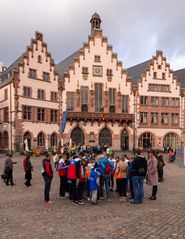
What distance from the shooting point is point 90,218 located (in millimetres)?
9680

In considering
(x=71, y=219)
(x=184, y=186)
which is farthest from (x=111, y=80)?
(x=71, y=219)

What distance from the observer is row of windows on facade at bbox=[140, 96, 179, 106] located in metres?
50.9

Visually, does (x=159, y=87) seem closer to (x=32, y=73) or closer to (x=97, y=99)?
(x=97, y=99)

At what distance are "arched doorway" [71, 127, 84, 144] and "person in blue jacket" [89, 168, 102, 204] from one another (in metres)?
35.6

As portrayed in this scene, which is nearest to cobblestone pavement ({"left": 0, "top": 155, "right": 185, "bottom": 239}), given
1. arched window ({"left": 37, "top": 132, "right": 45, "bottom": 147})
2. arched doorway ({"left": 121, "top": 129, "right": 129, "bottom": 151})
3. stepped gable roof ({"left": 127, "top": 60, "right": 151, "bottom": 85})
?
arched window ({"left": 37, "top": 132, "right": 45, "bottom": 147})

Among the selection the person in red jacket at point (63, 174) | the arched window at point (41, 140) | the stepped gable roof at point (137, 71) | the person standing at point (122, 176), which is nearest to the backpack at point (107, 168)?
the person standing at point (122, 176)

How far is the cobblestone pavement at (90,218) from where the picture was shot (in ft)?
26.5

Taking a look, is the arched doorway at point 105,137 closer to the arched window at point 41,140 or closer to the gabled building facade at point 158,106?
the gabled building facade at point 158,106

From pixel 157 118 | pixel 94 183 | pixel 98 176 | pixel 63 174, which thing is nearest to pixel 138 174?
pixel 98 176

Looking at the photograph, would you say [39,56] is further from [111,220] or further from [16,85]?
[111,220]

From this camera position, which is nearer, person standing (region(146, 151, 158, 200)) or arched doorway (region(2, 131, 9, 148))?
person standing (region(146, 151, 158, 200))

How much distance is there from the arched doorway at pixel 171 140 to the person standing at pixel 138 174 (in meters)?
41.3

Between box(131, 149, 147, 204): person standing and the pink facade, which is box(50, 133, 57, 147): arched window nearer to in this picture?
the pink facade

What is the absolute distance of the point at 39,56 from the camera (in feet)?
144
